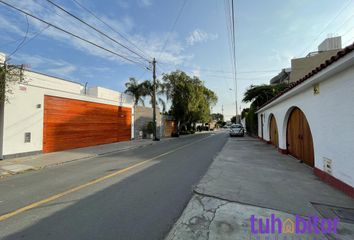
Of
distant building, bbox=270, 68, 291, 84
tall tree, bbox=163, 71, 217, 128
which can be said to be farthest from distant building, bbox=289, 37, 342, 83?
tall tree, bbox=163, 71, 217, 128

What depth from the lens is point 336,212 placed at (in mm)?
3930

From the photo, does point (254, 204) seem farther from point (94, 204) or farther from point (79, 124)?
point (79, 124)

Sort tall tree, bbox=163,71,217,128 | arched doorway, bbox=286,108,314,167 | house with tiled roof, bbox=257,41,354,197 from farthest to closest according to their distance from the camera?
tall tree, bbox=163,71,217,128, arched doorway, bbox=286,108,314,167, house with tiled roof, bbox=257,41,354,197

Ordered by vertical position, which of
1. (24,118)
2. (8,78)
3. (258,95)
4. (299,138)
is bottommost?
(299,138)

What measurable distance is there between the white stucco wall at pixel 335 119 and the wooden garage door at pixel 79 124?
14.0 meters

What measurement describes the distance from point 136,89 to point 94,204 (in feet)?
92.9

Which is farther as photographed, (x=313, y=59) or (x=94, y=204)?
(x=313, y=59)

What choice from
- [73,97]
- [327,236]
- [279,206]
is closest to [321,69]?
[279,206]

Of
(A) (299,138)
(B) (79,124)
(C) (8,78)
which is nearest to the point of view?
(A) (299,138)

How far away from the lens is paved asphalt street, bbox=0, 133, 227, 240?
127 inches

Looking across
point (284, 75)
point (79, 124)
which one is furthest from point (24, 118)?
point (284, 75)

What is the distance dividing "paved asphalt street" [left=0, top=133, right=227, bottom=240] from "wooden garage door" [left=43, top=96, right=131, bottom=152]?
667 centimetres

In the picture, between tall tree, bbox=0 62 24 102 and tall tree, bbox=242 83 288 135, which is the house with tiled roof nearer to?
tall tree, bbox=0 62 24 102

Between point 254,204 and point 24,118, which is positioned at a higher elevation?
point 24,118
